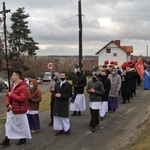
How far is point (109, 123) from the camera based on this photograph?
10.4 metres

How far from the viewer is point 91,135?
8805 millimetres

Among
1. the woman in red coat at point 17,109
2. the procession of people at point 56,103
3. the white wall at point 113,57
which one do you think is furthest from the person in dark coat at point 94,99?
the white wall at point 113,57

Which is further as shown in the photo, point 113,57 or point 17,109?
point 113,57

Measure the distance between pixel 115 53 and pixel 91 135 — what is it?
2923 inches

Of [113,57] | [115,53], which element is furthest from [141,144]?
[113,57]

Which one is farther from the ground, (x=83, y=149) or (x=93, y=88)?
(x=93, y=88)

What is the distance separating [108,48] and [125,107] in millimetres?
69687

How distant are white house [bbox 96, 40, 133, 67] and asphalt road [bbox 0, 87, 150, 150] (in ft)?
231

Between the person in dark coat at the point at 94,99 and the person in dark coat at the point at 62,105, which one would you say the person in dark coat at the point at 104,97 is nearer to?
the person in dark coat at the point at 94,99

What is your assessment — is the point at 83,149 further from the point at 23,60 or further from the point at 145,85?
the point at 23,60

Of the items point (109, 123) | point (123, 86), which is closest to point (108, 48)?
point (123, 86)

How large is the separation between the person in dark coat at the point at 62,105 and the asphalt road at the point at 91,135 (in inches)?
10.6

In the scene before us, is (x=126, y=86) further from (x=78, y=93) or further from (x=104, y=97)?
→ (x=104, y=97)

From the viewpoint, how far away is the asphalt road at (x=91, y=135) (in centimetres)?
772
